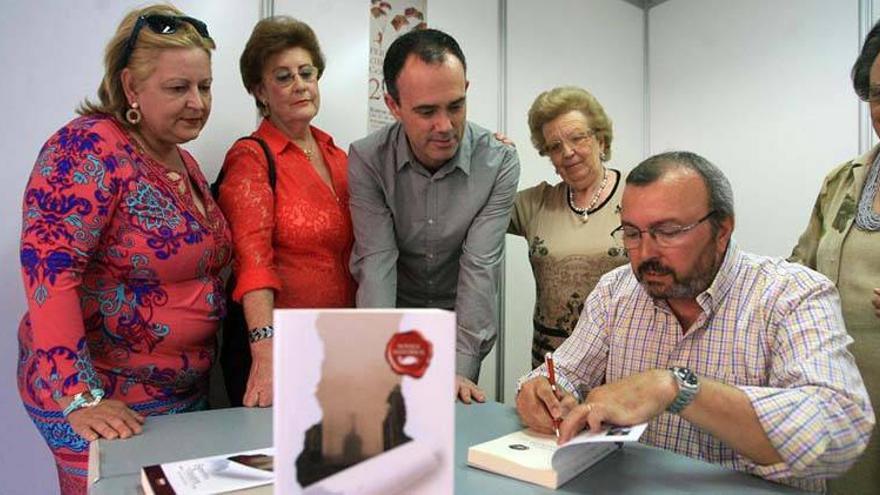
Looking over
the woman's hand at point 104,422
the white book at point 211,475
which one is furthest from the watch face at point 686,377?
the woman's hand at point 104,422

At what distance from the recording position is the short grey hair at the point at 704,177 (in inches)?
49.9

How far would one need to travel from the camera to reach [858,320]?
5.11 ft

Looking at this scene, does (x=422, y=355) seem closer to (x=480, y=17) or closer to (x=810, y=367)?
(x=810, y=367)

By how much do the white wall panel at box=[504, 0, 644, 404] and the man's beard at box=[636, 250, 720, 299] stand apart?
1.66 m

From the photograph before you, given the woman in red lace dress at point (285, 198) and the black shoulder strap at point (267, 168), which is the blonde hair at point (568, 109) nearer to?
the woman in red lace dress at point (285, 198)

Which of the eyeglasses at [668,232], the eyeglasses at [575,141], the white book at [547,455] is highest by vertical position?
the eyeglasses at [575,141]

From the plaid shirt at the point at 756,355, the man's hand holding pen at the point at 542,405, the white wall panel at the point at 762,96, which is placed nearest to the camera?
the plaid shirt at the point at 756,355

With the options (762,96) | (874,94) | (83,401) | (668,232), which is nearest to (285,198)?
(83,401)

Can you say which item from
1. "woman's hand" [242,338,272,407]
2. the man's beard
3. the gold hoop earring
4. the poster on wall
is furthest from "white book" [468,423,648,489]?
the poster on wall

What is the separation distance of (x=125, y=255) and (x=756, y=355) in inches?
54.0

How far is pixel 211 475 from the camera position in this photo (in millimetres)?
964

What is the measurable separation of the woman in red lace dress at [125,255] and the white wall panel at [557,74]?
1654mm

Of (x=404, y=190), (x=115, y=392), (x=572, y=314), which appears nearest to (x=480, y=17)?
(x=404, y=190)

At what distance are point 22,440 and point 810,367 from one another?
205cm
